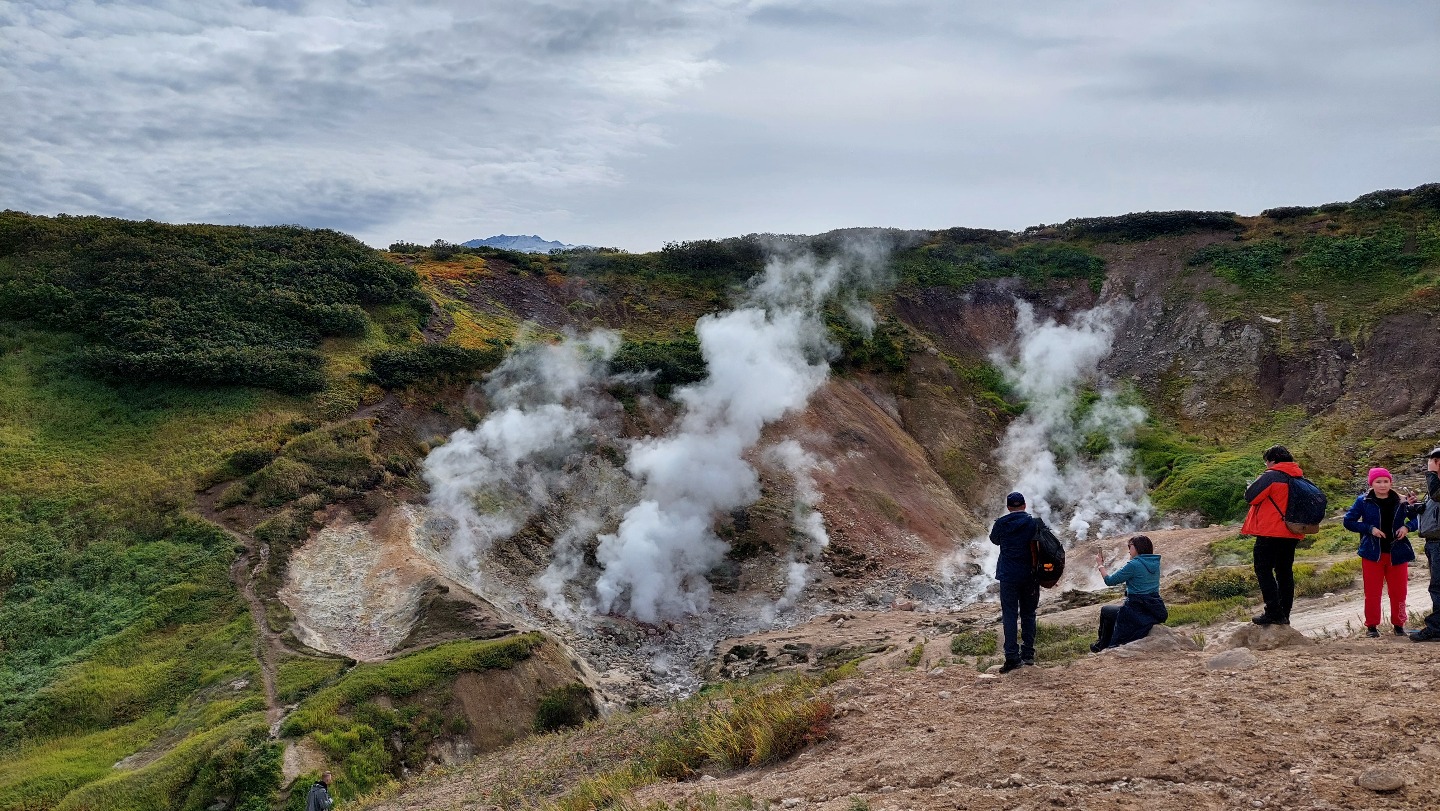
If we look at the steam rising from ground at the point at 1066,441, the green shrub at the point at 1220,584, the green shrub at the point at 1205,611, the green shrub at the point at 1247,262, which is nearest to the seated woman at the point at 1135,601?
the green shrub at the point at 1205,611

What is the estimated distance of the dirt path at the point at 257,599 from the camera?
599 inches

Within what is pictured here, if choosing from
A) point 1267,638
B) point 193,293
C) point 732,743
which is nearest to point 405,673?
point 732,743

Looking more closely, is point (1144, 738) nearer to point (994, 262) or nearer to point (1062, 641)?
point (1062, 641)

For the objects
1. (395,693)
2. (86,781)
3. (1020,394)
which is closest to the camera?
(86,781)

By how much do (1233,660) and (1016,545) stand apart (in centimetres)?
206

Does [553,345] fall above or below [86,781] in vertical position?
above

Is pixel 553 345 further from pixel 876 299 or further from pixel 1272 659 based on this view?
pixel 1272 659

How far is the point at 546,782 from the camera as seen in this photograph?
35.4ft

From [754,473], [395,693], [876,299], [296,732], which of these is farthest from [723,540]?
[876,299]

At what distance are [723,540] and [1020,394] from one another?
18.1 m

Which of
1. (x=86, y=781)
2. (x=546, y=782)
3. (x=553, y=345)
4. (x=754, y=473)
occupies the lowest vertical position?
(x=86, y=781)

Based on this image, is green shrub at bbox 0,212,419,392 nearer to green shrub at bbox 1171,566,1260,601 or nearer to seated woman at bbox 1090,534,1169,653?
seated woman at bbox 1090,534,1169,653

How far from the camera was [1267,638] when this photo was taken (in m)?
8.20

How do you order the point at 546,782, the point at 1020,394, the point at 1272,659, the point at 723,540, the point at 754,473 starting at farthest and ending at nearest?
the point at 1020,394 < the point at 754,473 < the point at 723,540 < the point at 546,782 < the point at 1272,659
